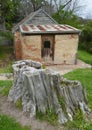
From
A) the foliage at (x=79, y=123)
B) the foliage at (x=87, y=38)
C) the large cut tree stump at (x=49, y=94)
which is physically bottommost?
the foliage at (x=87, y=38)

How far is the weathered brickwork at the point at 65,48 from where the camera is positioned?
15.2 m

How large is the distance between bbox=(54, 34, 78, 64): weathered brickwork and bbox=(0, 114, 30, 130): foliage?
10.3m

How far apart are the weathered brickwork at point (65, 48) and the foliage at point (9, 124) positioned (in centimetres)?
1029

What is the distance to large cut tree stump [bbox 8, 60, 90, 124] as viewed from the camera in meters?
5.18

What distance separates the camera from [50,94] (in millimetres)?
5246

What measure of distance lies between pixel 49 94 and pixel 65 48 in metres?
10.3

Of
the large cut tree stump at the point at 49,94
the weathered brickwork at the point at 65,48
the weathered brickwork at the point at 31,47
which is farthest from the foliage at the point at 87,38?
the large cut tree stump at the point at 49,94

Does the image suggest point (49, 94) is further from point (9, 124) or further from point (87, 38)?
point (87, 38)

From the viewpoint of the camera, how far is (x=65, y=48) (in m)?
15.3

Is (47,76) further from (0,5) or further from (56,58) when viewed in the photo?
(0,5)

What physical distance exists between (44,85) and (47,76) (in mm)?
241

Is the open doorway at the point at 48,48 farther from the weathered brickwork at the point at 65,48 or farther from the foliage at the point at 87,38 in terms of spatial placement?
the foliage at the point at 87,38

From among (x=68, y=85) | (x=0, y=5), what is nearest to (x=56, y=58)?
(x=0, y=5)

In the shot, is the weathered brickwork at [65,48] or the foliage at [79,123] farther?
the weathered brickwork at [65,48]
